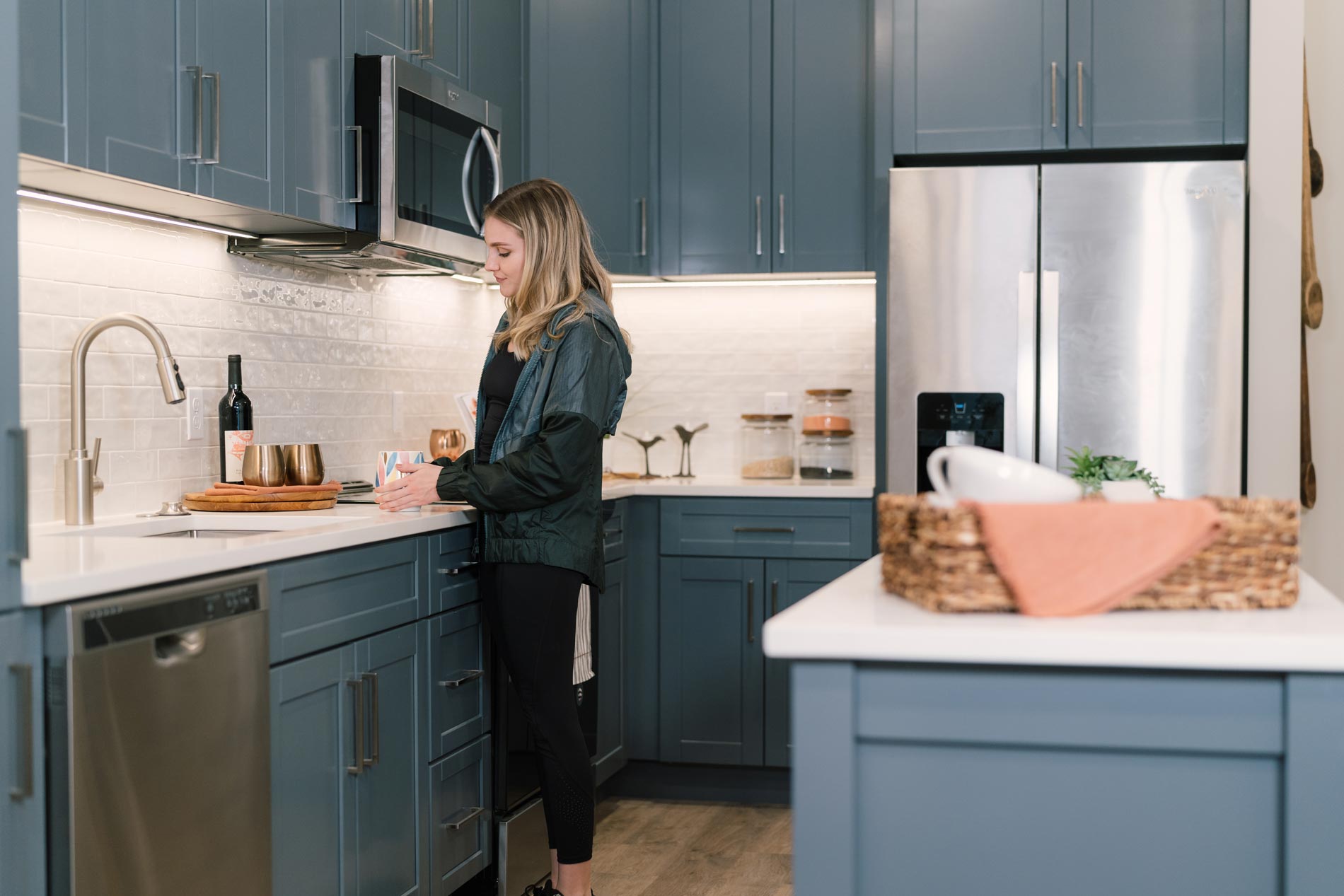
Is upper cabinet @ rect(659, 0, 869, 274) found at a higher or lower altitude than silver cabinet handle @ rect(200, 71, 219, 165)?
higher

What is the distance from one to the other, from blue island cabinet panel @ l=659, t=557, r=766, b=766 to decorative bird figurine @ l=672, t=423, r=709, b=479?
1.52ft

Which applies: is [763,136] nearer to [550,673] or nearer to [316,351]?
[316,351]

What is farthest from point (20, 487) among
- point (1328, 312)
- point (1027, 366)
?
point (1328, 312)

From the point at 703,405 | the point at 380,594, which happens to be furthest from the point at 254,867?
the point at 703,405

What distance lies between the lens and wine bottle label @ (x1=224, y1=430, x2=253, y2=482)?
2.68m

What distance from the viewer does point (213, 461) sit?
278 cm

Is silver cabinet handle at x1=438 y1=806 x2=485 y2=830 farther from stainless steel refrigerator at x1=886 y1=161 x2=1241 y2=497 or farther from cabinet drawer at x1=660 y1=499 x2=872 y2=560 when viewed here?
stainless steel refrigerator at x1=886 y1=161 x2=1241 y2=497

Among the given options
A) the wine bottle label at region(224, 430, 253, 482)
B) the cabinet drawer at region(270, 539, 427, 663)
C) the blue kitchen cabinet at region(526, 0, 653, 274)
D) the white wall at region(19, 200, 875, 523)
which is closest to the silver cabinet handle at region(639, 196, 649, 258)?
the blue kitchen cabinet at region(526, 0, 653, 274)

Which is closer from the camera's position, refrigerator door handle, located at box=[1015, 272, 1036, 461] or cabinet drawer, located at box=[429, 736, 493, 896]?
cabinet drawer, located at box=[429, 736, 493, 896]

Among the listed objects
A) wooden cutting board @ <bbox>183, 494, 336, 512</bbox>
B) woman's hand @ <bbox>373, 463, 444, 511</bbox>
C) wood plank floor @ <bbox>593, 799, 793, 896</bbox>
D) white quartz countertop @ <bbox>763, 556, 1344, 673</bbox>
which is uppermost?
woman's hand @ <bbox>373, 463, 444, 511</bbox>

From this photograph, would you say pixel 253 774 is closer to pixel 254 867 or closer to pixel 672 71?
pixel 254 867

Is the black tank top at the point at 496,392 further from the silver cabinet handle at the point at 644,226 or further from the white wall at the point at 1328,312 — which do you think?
the white wall at the point at 1328,312

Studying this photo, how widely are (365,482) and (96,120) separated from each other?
136 centimetres

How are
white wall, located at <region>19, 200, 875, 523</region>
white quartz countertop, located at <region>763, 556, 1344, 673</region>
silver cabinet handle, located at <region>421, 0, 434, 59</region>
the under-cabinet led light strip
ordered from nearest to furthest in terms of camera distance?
white quartz countertop, located at <region>763, 556, 1344, 673</region>
the under-cabinet led light strip
white wall, located at <region>19, 200, 875, 523</region>
silver cabinet handle, located at <region>421, 0, 434, 59</region>
